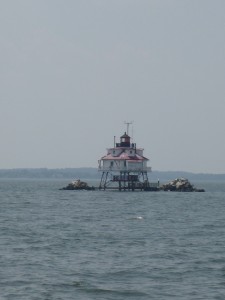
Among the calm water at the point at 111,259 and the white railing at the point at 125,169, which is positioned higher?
the white railing at the point at 125,169

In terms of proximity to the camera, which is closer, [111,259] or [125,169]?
[111,259]

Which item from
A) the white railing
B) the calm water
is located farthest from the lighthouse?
the calm water

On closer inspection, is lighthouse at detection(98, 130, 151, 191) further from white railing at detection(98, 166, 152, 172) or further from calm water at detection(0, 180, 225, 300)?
calm water at detection(0, 180, 225, 300)

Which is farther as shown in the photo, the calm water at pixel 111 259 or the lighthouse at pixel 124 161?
the lighthouse at pixel 124 161

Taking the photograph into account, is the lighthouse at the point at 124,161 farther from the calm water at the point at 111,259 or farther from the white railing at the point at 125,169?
the calm water at the point at 111,259

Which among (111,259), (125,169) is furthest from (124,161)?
(111,259)

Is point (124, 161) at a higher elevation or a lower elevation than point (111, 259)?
higher

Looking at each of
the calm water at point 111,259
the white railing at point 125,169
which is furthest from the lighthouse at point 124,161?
the calm water at point 111,259

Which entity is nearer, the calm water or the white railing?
the calm water

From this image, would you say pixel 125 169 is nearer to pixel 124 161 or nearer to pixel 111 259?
pixel 124 161

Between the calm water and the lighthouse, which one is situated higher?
the lighthouse

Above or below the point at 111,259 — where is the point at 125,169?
above

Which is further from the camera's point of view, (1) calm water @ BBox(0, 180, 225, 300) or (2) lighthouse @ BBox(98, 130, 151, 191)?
(2) lighthouse @ BBox(98, 130, 151, 191)

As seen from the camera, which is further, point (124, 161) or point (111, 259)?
point (124, 161)
